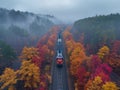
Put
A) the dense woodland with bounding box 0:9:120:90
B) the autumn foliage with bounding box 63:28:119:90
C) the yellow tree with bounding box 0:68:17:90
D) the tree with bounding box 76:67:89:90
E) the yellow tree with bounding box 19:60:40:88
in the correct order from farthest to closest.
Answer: the tree with bounding box 76:67:89:90 < the yellow tree with bounding box 19:60:40:88 < the dense woodland with bounding box 0:9:120:90 < the yellow tree with bounding box 0:68:17:90 < the autumn foliage with bounding box 63:28:119:90

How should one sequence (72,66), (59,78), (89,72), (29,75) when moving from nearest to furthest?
(29,75) → (89,72) → (59,78) → (72,66)

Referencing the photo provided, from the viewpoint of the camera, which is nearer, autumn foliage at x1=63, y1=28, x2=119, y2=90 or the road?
autumn foliage at x1=63, y1=28, x2=119, y2=90

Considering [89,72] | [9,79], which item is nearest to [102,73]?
[89,72]

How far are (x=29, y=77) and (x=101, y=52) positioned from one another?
1488 inches

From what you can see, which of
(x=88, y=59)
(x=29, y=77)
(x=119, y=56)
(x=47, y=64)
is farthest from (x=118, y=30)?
(x=29, y=77)

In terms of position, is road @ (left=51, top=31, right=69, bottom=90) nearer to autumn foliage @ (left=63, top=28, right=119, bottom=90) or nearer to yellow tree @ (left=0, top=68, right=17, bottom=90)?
autumn foliage @ (left=63, top=28, right=119, bottom=90)

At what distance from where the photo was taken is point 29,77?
67.5 meters

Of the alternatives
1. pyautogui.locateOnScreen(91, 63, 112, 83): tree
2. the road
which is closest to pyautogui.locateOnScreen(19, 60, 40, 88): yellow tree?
the road

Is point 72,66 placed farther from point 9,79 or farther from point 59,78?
point 9,79

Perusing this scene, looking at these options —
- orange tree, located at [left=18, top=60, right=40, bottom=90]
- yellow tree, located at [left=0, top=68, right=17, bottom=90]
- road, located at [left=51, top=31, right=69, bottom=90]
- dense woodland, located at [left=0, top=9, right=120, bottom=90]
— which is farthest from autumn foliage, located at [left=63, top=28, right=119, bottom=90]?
yellow tree, located at [left=0, top=68, right=17, bottom=90]

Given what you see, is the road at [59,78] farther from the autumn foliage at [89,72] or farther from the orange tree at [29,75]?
the orange tree at [29,75]

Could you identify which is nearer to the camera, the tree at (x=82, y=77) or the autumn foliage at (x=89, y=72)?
the autumn foliage at (x=89, y=72)

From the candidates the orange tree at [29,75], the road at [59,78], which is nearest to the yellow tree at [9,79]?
the orange tree at [29,75]

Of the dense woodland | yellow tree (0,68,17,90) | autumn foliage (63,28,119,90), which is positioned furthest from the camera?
the dense woodland
